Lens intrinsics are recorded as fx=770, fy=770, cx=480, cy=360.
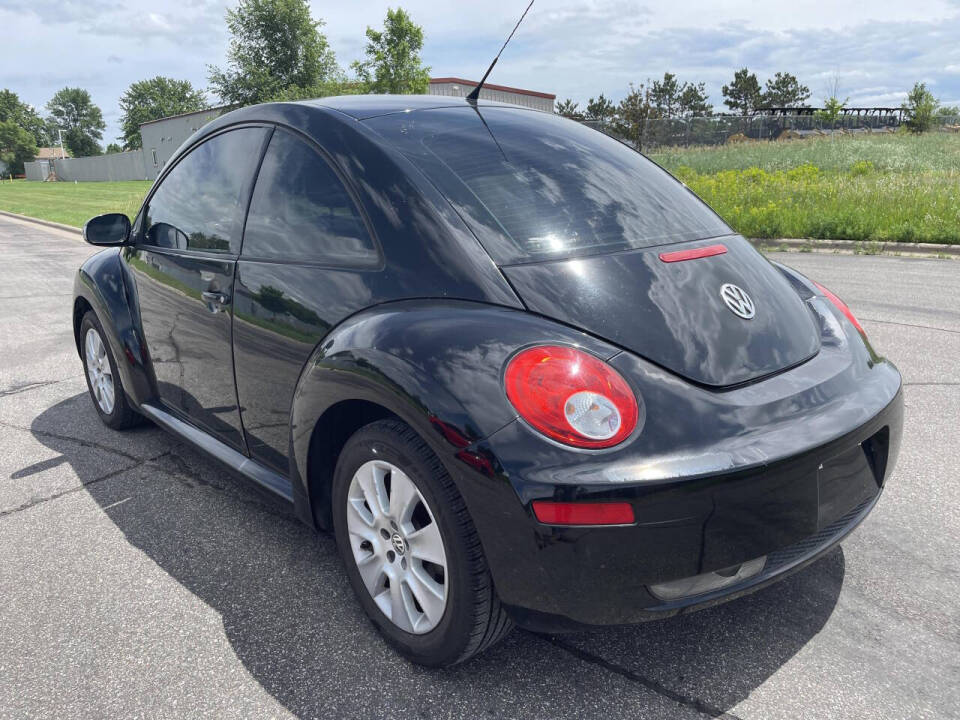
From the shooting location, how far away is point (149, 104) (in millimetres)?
112625

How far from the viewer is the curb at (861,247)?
10.7 meters

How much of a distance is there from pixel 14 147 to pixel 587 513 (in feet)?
419

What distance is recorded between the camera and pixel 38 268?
465 inches

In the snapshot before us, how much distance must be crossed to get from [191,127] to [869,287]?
67.5 meters

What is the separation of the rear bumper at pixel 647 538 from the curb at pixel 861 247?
10.2 meters

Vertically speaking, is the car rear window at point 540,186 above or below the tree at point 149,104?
below

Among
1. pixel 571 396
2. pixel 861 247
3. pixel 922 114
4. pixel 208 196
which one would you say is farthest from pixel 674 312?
pixel 922 114

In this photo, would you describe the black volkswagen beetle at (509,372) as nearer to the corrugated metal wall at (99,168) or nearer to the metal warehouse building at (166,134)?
the metal warehouse building at (166,134)

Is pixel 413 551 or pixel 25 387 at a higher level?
pixel 413 551

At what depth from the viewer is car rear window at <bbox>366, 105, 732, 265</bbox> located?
231 centimetres

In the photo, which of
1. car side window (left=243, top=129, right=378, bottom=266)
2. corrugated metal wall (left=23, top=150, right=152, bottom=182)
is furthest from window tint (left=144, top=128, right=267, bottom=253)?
corrugated metal wall (left=23, top=150, right=152, bottom=182)

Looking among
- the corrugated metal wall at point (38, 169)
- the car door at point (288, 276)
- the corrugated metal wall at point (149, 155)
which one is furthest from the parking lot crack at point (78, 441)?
the corrugated metal wall at point (38, 169)

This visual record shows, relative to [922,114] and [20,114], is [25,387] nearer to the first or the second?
[922,114]

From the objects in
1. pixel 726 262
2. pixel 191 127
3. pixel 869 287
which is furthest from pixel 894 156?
pixel 191 127
